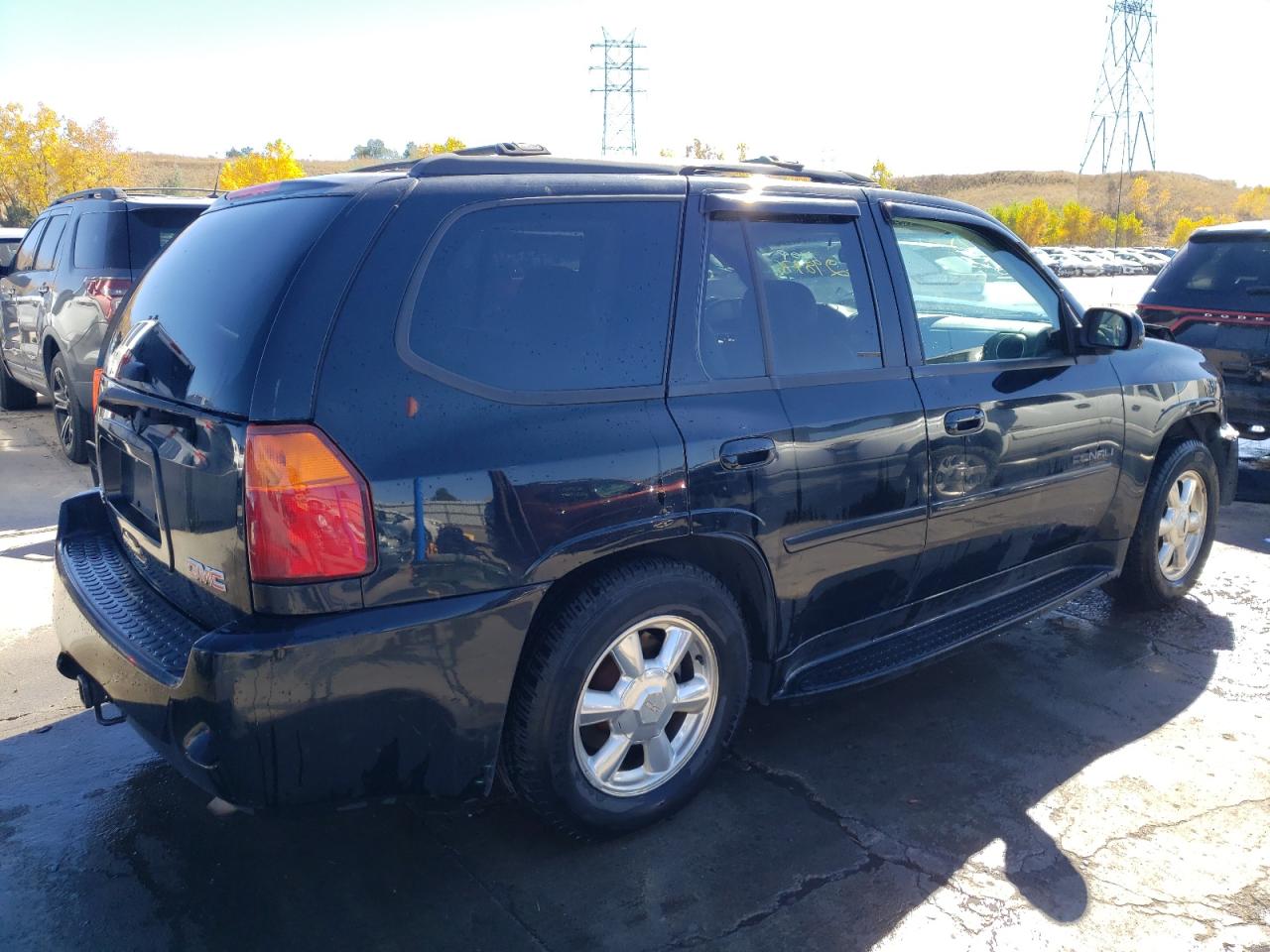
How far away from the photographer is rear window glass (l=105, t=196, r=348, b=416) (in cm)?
249

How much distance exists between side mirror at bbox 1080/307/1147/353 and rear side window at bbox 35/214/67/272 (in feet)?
25.5

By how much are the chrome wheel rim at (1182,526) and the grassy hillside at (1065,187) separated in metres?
92.4

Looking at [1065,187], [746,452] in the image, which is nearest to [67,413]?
[746,452]

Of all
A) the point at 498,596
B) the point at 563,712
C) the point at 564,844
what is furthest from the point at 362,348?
the point at 564,844

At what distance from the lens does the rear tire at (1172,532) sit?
476cm

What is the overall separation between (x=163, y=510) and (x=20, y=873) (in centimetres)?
110

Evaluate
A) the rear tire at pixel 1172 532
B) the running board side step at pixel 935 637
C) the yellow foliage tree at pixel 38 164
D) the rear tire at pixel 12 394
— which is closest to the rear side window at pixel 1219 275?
the rear tire at pixel 1172 532

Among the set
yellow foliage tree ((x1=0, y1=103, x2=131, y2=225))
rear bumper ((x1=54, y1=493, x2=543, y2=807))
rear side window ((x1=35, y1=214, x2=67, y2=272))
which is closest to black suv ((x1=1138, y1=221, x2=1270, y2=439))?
rear bumper ((x1=54, y1=493, x2=543, y2=807))

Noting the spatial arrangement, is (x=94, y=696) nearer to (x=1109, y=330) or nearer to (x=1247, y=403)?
(x=1109, y=330)

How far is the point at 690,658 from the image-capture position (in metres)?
3.11

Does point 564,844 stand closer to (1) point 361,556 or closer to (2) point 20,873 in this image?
(1) point 361,556

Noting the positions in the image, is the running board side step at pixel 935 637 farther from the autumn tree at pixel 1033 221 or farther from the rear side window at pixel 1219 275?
the autumn tree at pixel 1033 221

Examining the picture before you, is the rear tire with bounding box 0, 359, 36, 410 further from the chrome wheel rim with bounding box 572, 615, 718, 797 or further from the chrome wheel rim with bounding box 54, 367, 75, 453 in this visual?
the chrome wheel rim with bounding box 572, 615, 718, 797

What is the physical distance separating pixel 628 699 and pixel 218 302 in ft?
4.97
